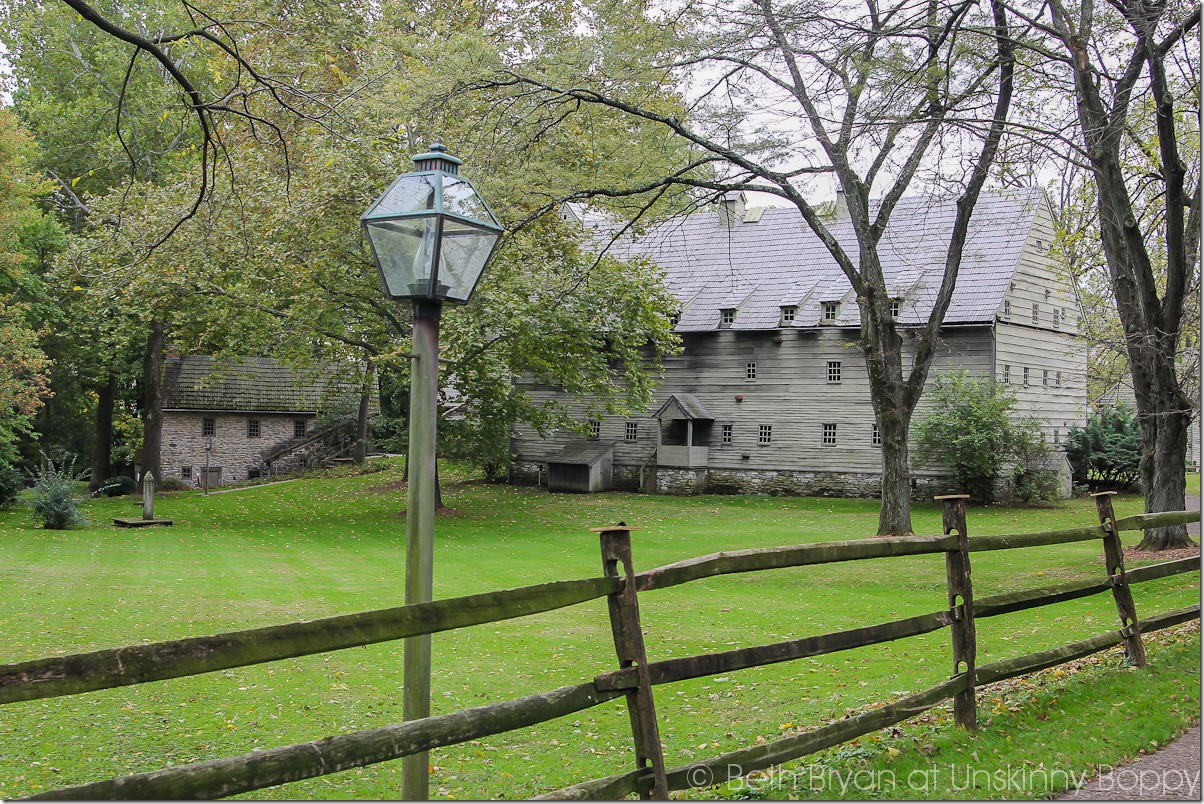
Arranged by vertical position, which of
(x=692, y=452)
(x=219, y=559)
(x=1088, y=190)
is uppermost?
(x=1088, y=190)

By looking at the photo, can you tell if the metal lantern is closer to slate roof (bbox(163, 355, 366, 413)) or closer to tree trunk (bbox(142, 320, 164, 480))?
tree trunk (bbox(142, 320, 164, 480))

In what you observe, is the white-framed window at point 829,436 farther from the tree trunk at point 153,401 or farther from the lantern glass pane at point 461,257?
the lantern glass pane at point 461,257

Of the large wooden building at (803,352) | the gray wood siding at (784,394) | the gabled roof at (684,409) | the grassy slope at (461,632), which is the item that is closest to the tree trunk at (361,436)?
the large wooden building at (803,352)

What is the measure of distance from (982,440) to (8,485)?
29.3 meters

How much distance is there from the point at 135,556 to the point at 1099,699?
18.6 meters

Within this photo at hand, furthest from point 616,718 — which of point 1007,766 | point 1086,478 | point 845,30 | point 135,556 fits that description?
point 1086,478

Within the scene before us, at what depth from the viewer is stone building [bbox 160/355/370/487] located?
43688mm

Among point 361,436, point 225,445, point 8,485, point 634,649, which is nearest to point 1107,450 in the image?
point 361,436

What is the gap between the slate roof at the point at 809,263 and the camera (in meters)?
32.9

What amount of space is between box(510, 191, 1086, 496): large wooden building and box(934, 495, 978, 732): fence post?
26341 millimetres

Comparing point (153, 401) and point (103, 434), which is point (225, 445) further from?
point (153, 401)

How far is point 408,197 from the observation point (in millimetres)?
5137

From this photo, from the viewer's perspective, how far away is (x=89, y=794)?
319 centimetres

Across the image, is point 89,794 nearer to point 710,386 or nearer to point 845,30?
point 845,30
